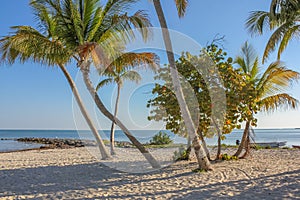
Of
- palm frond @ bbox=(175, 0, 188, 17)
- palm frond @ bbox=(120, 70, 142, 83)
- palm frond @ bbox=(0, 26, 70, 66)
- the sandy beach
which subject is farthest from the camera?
palm frond @ bbox=(120, 70, 142, 83)

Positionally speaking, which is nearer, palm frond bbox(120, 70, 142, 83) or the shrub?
the shrub

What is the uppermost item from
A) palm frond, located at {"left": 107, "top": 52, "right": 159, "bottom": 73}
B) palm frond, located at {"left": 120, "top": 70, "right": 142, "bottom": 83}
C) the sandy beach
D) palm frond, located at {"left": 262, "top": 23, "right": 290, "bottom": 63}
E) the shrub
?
palm frond, located at {"left": 262, "top": 23, "right": 290, "bottom": 63}

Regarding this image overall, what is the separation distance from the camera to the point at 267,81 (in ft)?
31.8

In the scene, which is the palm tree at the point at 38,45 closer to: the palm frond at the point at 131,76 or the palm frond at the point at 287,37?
the palm frond at the point at 131,76

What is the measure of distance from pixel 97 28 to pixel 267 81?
6.13 metres

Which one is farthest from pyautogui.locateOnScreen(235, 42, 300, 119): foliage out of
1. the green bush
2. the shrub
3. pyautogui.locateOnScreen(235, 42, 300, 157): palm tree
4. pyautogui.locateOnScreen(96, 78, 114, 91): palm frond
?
the green bush

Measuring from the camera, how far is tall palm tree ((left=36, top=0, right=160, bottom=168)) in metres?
8.29

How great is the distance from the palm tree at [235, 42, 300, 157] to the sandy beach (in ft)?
7.94

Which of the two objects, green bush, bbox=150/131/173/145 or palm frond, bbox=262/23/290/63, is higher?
palm frond, bbox=262/23/290/63

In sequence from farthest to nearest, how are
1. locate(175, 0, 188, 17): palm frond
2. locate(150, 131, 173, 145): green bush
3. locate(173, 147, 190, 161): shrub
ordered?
1. locate(150, 131, 173, 145): green bush
2. locate(173, 147, 190, 161): shrub
3. locate(175, 0, 188, 17): palm frond

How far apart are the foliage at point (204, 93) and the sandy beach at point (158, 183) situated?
4.81ft

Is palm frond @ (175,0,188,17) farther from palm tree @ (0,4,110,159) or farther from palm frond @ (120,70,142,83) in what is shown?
palm frond @ (120,70,142,83)

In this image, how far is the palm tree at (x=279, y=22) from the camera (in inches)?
315

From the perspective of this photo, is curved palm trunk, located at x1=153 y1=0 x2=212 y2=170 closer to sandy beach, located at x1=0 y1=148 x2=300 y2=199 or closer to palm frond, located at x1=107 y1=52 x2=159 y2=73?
sandy beach, located at x1=0 y1=148 x2=300 y2=199
